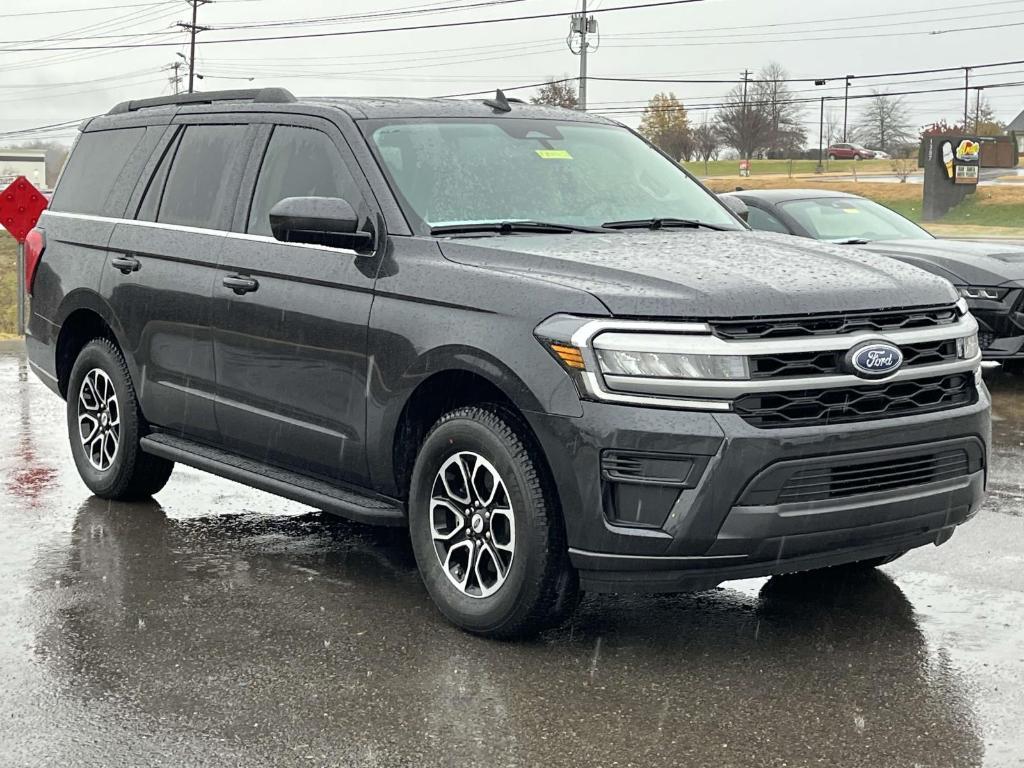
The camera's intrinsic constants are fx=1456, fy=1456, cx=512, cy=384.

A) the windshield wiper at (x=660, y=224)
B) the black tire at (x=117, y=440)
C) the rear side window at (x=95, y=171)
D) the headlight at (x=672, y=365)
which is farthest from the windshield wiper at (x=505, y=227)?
the rear side window at (x=95, y=171)

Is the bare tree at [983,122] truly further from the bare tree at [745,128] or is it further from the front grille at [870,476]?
the front grille at [870,476]

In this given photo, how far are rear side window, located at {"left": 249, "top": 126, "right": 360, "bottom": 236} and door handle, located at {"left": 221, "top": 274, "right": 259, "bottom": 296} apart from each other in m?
0.22

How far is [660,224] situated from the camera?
5984mm

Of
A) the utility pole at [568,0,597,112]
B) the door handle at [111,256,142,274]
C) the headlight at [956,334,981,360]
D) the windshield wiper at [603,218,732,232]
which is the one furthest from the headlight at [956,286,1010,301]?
the utility pole at [568,0,597,112]

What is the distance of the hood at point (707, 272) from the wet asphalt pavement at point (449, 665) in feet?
3.95

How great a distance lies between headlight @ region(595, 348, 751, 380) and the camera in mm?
4492

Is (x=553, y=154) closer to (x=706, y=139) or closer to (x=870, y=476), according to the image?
(x=870, y=476)

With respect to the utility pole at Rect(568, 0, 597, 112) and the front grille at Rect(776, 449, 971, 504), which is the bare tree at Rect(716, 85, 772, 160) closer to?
the utility pole at Rect(568, 0, 597, 112)

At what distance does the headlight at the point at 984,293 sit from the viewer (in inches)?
428

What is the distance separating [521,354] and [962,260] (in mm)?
7422

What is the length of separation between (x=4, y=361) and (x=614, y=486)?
10587 mm

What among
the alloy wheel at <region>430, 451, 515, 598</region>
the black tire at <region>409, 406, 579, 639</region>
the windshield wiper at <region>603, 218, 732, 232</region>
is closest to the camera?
the black tire at <region>409, 406, 579, 639</region>

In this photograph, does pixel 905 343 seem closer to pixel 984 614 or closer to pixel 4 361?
pixel 984 614

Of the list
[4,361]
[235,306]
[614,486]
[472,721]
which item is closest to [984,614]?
[614,486]
